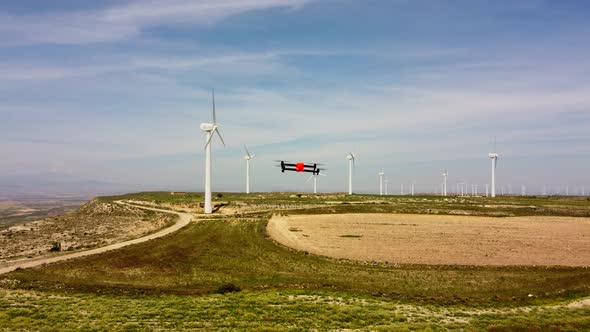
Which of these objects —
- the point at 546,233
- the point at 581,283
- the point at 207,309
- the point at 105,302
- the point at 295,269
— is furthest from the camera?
the point at 546,233

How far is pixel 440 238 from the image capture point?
256ft

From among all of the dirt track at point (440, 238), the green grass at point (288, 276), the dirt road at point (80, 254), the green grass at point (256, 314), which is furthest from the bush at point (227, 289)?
the dirt road at point (80, 254)

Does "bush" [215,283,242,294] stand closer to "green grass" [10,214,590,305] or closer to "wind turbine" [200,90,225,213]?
"green grass" [10,214,590,305]

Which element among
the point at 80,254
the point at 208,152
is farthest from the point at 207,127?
the point at 80,254

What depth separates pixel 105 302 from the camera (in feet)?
122

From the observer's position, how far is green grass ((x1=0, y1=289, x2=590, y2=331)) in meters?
30.6

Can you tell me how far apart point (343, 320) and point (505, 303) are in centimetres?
1507

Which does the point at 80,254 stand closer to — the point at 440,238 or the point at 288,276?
the point at 288,276

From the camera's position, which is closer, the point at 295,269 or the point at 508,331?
the point at 508,331

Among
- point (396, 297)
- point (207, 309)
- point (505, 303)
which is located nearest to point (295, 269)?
point (396, 297)

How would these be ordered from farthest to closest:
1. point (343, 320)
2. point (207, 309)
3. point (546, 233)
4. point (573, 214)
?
point (573, 214) → point (546, 233) → point (207, 309) → point (343, 320)

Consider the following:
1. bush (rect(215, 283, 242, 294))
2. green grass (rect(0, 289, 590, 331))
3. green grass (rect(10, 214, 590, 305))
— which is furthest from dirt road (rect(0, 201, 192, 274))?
bush (rect(215, 283, 242, 294))

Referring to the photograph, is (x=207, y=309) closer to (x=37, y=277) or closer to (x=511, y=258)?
(x=37, y=277)

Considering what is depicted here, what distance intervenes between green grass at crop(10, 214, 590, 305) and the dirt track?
18.0 feet
